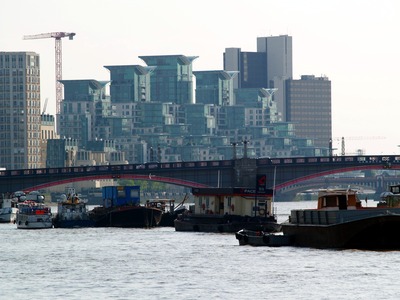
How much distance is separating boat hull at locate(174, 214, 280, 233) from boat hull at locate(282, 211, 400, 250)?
1042 inches

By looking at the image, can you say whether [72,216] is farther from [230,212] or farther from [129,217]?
[230,212]

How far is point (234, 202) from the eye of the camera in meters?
171

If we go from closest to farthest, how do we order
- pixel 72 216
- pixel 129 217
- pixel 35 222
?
1. pixel 35 222
2. pixel 129 217
3. pixel 72 216

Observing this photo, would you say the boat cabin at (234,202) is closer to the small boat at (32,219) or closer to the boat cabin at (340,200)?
the small boat at (32,219)

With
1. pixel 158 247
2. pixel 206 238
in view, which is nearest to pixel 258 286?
pixel 158 247

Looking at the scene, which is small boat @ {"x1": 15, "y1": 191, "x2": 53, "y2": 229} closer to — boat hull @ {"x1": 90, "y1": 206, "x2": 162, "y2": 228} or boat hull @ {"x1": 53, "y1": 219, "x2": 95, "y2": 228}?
boat hull @ {"x1": 53, "y1": 219, "x2": 95, "y2": 228}

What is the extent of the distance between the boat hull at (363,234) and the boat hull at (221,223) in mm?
26455

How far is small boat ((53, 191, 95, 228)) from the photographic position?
195375 mm

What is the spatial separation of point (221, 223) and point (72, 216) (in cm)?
3027

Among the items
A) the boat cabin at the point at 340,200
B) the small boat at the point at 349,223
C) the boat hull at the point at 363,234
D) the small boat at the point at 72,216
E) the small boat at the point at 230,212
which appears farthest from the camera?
the small boat at the point at 72,216

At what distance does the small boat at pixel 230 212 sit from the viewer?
540ft

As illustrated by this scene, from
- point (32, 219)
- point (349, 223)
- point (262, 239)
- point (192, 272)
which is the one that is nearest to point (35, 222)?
point (32, 219)

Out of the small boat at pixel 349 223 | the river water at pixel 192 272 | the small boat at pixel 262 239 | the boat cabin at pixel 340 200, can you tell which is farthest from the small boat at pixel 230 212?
the boat cabin at pixel 340 200

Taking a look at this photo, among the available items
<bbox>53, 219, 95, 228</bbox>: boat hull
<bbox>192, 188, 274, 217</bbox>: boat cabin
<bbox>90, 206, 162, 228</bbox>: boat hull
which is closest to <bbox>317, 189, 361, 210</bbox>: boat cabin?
<bbox>192, 188, 274, 217</bbox>: boat cabin
